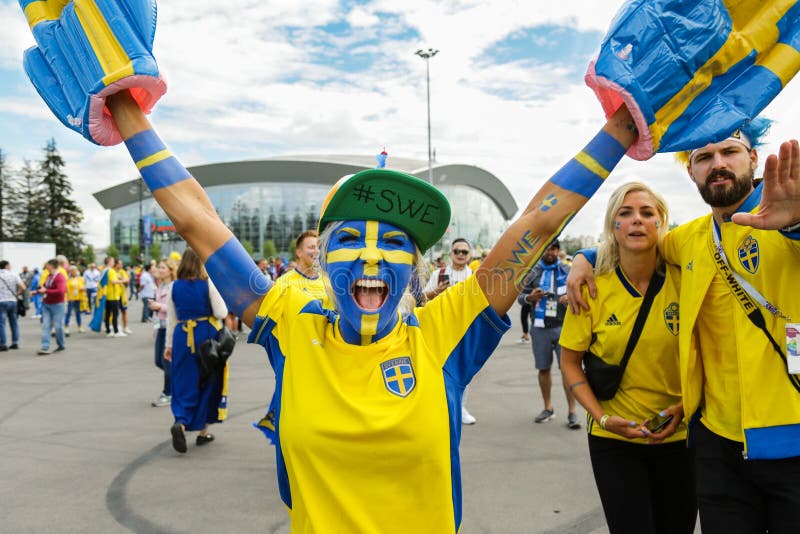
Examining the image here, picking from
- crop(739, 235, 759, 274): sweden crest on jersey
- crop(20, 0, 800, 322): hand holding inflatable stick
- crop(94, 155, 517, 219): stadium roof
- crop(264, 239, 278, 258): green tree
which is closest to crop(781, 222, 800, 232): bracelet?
crop(739, 235, 759, 274): sweden crest on jersey

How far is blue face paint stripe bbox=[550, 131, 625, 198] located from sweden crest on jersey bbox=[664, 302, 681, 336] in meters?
1.11

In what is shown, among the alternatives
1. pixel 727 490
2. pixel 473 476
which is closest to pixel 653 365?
pixel 727 490

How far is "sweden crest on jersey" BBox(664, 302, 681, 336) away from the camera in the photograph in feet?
8.29

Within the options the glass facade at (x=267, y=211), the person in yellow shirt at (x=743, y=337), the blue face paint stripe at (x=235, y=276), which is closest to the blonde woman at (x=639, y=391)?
the person in yellow shirt at (x=743, y=337)

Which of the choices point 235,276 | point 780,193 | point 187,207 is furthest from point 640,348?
point 187,207

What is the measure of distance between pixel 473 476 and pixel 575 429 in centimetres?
181

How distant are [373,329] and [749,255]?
4.76 ft

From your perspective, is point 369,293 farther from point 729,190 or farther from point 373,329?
point 729,190

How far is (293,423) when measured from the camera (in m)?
1.64

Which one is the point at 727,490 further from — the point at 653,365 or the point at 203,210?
the point at 203,210

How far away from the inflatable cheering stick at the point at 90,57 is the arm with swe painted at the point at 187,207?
0.24 feet

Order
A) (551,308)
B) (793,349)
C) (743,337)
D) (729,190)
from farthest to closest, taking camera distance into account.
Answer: (551,308), (729,190), (743,337), (793,349)

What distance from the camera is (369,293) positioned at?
5.75 ft

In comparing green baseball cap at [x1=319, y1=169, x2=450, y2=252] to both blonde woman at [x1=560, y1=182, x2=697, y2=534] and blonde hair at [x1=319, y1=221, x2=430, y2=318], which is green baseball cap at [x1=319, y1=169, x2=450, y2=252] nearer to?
blonde hair at [x1=319, y1=221, x2=430, y2=318]
